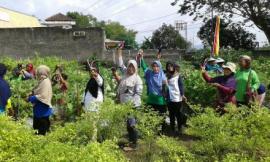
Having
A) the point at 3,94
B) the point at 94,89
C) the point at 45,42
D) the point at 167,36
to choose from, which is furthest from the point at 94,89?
the point at 167,36

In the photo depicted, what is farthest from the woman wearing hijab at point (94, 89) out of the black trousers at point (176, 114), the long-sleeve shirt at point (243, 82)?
the long-sleeve shirt at point (243, 82)

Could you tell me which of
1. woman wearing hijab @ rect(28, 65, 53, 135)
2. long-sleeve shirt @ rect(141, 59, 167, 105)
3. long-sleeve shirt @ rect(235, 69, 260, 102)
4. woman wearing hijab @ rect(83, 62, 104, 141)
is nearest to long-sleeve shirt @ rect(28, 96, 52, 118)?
woman wearing hijab @ rect(28, 65, 53, 135)

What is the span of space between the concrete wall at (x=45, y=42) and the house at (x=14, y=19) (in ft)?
42.8

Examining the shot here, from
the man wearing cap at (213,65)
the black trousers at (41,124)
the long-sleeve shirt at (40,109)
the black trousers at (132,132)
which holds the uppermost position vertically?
the man wearing cap at (213,65)

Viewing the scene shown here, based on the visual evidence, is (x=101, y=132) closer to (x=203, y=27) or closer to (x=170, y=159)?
(x=170, y=159)

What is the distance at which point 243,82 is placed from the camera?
7.85m

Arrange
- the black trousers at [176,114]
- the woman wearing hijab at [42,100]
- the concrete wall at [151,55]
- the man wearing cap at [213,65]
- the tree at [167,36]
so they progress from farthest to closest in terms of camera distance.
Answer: the tree at [167,36] → the concrete wall at [151,55] → the man wearing cap at [213,65] → the black trousers at [176,114] → the woman wearing hijab at [42,100]

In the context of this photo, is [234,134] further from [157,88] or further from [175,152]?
[157,88]

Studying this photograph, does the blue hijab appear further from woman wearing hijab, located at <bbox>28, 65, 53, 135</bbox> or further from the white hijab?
woman wearing hijab, located at <bbox>28, 65, 53, 135</bbox>

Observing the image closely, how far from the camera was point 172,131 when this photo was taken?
9266 mm

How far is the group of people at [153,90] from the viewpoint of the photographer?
7.57 m

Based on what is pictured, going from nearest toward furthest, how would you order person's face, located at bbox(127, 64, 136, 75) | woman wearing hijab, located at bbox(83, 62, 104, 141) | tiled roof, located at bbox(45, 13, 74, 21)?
1. woman wearing hijab, located at bbox(83, 62, 104, 141)
2. person's face, located at bbox(127, 64, 136, 75)
3. tiled roof, located at bbox(45, 13, 74, 21)

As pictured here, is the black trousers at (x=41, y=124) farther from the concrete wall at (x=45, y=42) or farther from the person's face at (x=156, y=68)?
the concrete wall at (x=45, y=42)

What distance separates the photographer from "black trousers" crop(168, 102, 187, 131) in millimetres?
9023
